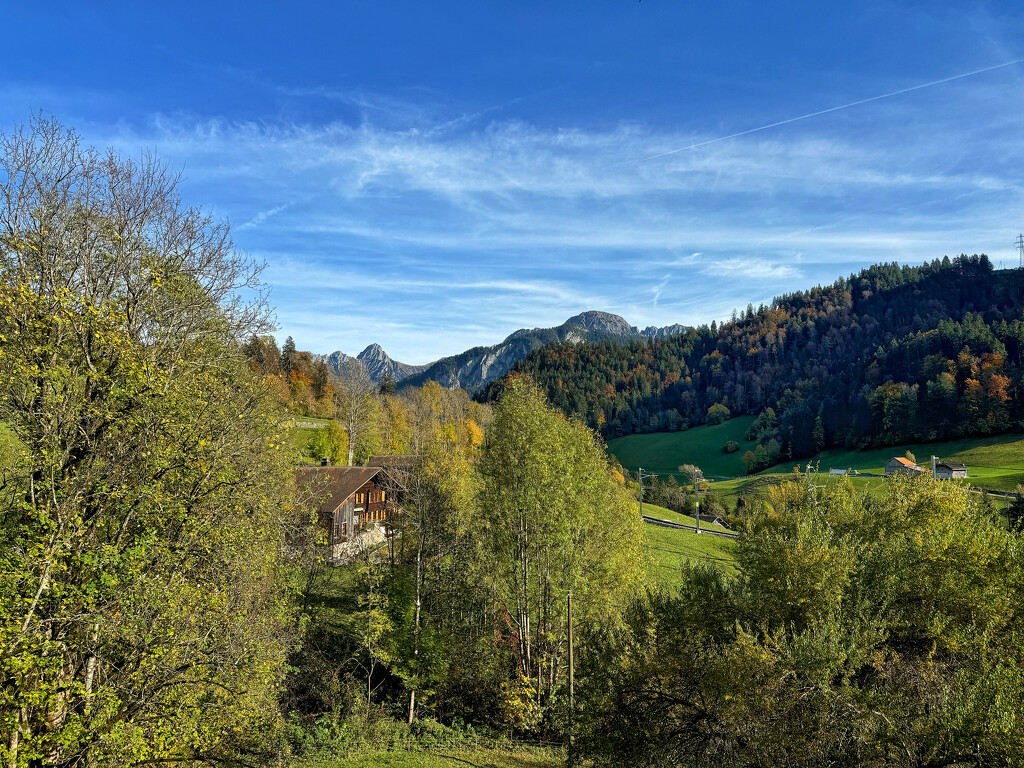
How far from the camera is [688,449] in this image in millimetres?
170500

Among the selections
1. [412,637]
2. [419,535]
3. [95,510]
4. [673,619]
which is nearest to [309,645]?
[412,637]

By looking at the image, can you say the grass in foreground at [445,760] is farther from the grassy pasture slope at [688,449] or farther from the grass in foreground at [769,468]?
the grassy pasture slope at [688,449]

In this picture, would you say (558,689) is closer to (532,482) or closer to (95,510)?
(532,482)

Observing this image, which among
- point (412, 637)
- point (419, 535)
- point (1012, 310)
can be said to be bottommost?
point (412, 637)

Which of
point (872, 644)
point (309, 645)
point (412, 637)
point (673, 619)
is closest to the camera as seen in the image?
point (872, 644)

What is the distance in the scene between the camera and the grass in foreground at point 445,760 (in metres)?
20.9

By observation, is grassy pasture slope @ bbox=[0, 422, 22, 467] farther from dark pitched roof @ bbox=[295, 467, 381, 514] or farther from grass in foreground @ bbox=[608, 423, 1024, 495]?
grass in foreground @ bbox=[608, 423, 1024, 495]

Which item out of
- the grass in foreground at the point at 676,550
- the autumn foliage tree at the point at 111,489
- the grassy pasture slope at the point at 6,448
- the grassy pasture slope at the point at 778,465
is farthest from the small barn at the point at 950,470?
the grassy pasture slope at the point at 6,448

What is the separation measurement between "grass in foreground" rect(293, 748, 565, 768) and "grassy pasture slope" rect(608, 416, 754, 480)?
431ft

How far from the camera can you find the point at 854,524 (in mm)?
21578

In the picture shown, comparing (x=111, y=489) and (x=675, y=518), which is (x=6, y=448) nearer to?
(x=111, y=489)

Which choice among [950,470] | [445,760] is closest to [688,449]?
[950,470]

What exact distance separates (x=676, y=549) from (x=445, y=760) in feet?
126

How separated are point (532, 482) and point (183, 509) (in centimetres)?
1656
